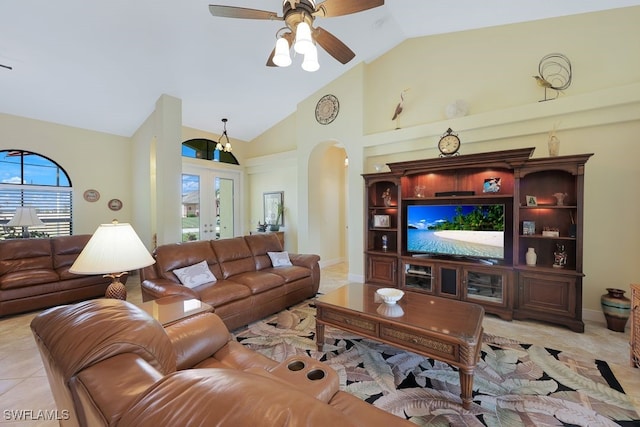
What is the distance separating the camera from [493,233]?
3490 millimetres

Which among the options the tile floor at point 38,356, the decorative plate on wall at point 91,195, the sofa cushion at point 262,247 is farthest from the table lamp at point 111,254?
the decorative plate on wall at point 91,195

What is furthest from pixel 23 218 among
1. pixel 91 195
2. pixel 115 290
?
pixel 115 290

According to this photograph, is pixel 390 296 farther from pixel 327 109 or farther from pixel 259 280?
pixel 327 109

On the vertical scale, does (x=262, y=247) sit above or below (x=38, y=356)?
above

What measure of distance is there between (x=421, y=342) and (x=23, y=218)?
5.74m

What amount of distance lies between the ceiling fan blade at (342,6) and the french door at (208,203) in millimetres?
4805

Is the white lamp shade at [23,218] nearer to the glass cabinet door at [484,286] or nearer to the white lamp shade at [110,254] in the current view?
the white lamp shade at [110,254]

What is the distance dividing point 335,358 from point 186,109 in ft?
16.5

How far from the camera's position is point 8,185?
455cm

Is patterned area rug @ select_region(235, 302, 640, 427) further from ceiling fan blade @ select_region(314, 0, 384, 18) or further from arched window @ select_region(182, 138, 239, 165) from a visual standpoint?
arched window @ select_region(182, 138, 239, 165)

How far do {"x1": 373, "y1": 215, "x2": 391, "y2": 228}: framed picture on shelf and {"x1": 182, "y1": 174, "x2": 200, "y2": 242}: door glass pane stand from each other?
4062mm

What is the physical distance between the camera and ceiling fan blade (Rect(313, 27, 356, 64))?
2439mm

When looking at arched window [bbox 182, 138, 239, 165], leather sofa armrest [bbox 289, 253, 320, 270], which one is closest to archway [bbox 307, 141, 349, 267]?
leather sofa armrest [bbox 289, 253, 320, 270]

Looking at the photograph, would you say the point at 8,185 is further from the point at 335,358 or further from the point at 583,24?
the point at 583,24
